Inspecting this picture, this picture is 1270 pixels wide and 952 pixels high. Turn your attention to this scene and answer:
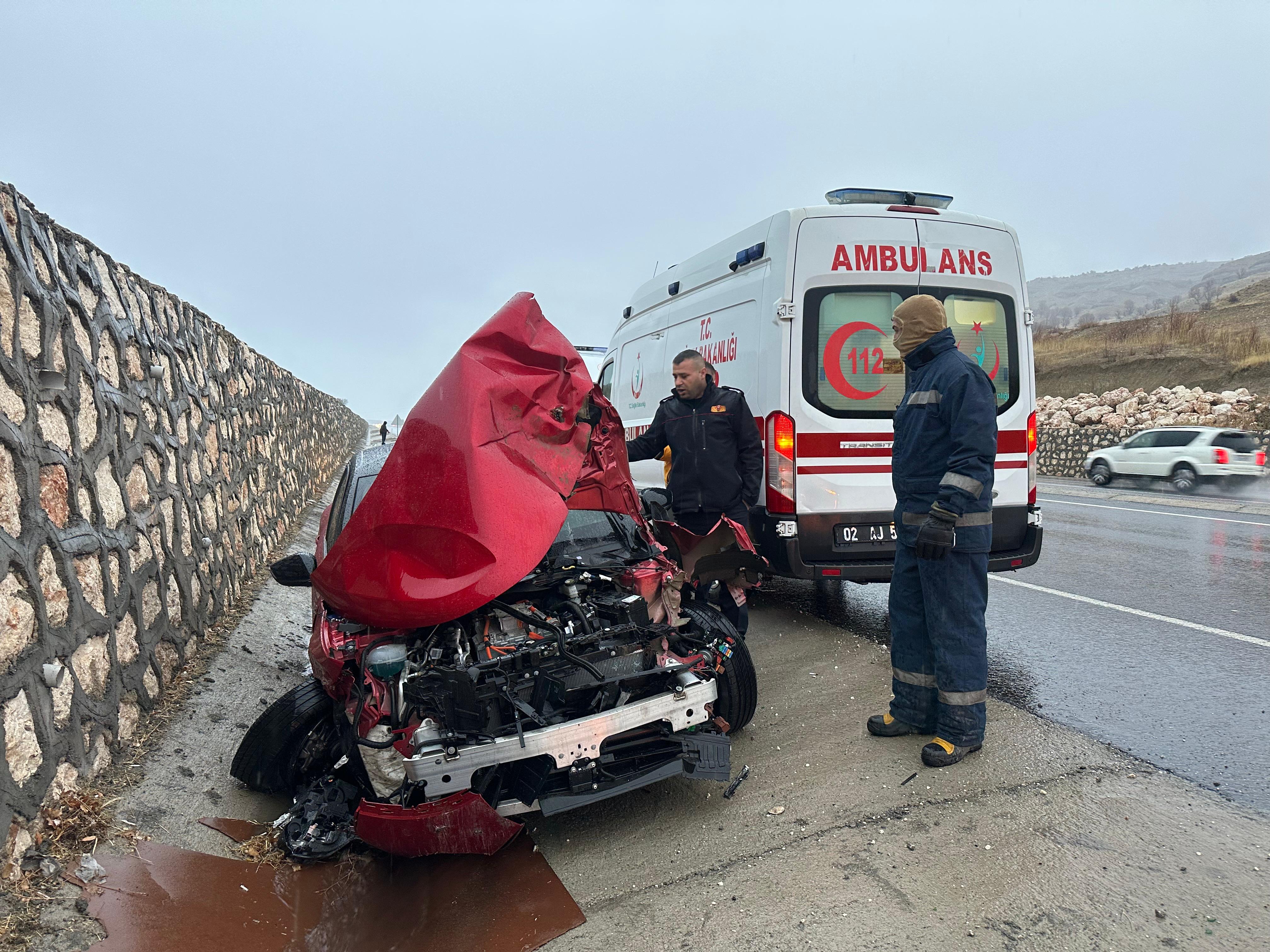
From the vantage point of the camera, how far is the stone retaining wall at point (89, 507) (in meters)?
2.88

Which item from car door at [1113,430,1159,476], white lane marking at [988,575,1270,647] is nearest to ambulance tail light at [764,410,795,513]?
white lane marking at [988,575,1270,647]

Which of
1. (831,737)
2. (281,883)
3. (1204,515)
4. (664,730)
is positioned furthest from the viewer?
(1204,515)

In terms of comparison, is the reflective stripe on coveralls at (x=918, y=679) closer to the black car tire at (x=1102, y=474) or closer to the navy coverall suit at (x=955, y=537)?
the navy coverall suit at (x=955, y=537)

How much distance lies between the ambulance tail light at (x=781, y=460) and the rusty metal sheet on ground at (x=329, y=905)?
3.00 metres

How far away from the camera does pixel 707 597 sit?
16.0 ft

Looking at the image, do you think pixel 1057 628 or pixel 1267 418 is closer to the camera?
pixel 1057 628

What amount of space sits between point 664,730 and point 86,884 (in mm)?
2090

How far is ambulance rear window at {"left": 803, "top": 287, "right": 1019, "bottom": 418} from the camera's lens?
5.64 metres

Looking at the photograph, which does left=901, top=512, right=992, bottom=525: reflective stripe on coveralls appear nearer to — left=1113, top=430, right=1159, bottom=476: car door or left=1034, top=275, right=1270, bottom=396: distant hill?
left=1113, top=430, right=1159, bottom=476: car door

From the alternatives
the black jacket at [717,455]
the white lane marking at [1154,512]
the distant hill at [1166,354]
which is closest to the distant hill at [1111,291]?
the distant hill at [1166,354]

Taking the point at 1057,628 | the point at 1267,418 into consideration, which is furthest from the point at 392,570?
the point at 1267,418

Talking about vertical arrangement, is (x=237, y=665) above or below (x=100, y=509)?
below

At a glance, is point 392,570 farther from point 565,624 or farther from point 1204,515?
point 1204,515

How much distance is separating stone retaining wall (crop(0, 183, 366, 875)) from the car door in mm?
20130
